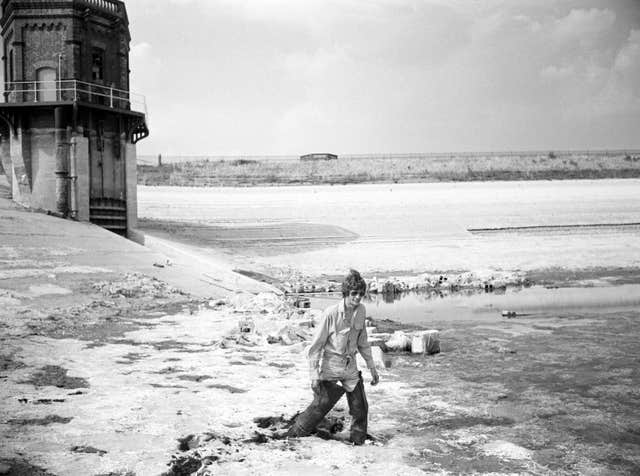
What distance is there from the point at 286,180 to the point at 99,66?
28.8 metres

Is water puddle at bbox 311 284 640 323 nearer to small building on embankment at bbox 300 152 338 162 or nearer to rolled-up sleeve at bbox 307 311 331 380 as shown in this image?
rolled-up sleeve at bbox 307 311 331 380

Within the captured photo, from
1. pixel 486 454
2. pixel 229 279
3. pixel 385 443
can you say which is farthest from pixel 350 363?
pixel 229 279

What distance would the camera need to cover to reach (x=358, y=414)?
6.50 m

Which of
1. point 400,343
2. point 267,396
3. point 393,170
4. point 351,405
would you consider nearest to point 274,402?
point 267,396

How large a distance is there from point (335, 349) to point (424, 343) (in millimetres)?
5596

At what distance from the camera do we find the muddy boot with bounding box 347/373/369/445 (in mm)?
6508

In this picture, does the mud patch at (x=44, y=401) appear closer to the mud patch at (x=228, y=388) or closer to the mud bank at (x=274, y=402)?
→ the mud bank at (x=274, y=402)

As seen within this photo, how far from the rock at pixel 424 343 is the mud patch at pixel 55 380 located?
5879mm

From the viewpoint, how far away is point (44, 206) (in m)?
25.7

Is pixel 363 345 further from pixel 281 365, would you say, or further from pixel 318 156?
pixel 318 156

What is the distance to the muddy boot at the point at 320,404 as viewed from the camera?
650 cm

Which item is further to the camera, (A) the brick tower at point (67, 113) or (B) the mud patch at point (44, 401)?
(A) the brick tower at point (67, 113)

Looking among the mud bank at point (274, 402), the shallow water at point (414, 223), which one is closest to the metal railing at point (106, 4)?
the shallow water at point (414, 223)

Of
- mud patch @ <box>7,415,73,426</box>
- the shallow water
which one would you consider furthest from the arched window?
mud patch @ <box>7,415,73,426</box>
